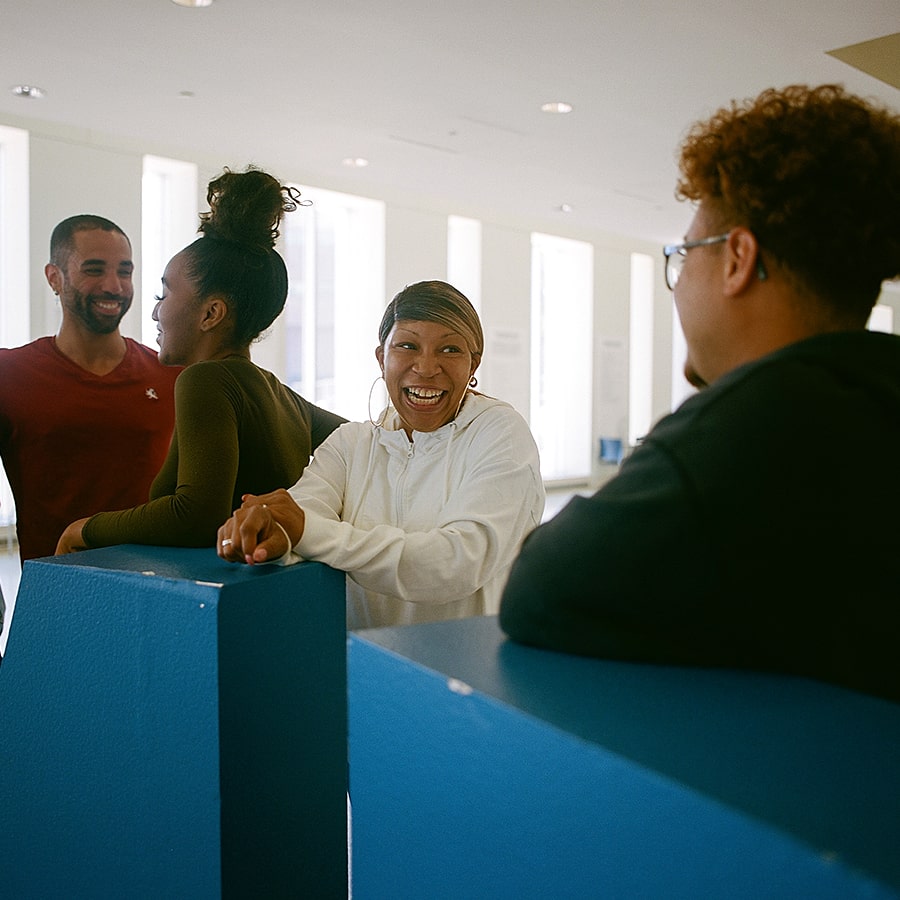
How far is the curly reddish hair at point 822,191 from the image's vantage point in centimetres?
99

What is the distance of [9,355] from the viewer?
101 inches

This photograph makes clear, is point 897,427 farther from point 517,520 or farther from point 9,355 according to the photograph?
point 9,355

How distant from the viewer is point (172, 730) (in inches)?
54.9

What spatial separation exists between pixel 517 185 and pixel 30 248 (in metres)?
4.17

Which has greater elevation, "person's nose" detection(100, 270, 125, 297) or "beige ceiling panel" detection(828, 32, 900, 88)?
"beige ceiling panel" detection(828, 32, 900, 88)

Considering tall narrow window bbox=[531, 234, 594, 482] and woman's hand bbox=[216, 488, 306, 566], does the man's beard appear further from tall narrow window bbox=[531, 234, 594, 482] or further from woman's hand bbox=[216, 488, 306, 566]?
tall narrow window bbox=[531, 234, 594, 482]

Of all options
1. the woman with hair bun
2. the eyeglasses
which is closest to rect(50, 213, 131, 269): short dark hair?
the woman with hair bun

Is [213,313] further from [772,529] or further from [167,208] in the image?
[167,208]

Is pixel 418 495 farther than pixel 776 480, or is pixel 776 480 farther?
pixel 418 495

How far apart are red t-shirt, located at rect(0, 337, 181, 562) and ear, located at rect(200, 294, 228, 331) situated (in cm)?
73

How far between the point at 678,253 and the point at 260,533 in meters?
0.76

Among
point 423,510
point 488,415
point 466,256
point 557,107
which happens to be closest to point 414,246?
point 466,256

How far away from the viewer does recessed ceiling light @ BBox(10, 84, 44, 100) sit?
19.0 feet

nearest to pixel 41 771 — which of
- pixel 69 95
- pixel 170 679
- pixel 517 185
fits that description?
pixel 170 679
